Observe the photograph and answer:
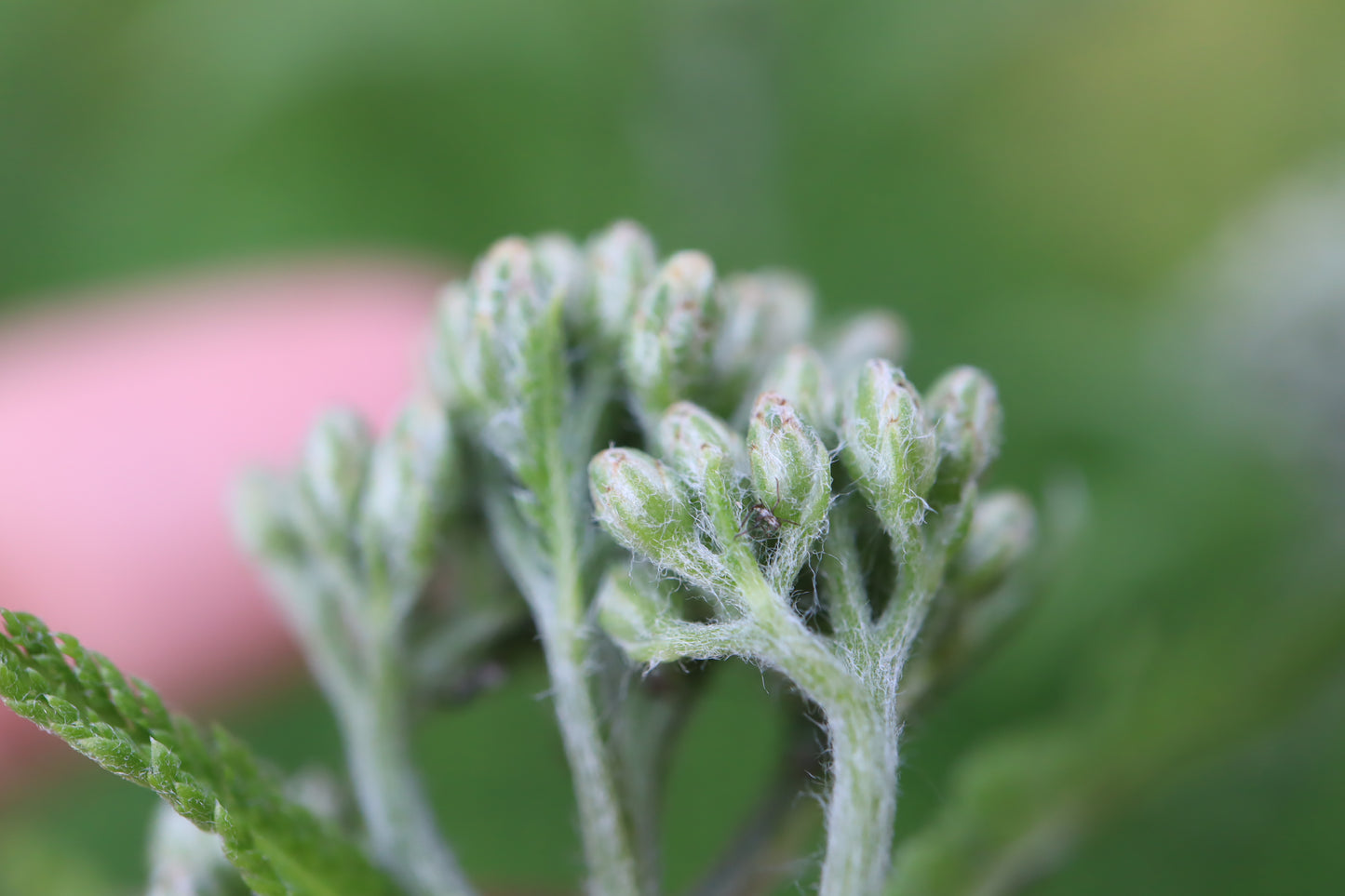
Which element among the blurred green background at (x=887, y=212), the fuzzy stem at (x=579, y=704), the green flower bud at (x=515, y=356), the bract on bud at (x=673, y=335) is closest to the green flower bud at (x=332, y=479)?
the green flower bud at (x=515, y=356)

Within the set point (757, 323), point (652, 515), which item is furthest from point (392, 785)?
point (757, 323)

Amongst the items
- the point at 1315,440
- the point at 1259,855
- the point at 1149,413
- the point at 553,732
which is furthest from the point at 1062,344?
the point at 553,732

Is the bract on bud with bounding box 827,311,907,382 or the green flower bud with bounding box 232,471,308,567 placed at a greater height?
the bract on bud with bounding box 827,311,907,382

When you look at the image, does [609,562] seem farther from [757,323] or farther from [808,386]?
[757,323]

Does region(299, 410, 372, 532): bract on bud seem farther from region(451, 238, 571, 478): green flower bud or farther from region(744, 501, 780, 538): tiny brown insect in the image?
region(744, 501, 780, 538): tiny brown insect

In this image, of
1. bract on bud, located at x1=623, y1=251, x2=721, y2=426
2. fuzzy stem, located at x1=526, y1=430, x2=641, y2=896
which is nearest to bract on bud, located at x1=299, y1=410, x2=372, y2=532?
fuzzy stem, located at x1=526, y1=430, x2=641, y2=896

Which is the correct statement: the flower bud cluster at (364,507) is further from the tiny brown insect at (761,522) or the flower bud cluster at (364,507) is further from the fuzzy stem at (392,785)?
the tiny brown insect at (761,522)
